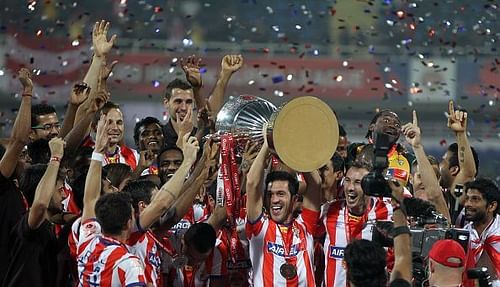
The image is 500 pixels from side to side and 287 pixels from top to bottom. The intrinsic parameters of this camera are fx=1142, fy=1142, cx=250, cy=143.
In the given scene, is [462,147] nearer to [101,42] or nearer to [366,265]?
[101,42]

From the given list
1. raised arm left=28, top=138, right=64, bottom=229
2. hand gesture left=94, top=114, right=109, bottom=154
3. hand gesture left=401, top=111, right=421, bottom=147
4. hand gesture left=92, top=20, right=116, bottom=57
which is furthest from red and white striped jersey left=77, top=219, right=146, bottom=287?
hand gesture left=401, top=111, right=421, bottom=147

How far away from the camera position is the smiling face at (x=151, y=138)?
7.64 meters

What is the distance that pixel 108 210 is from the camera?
545 cm

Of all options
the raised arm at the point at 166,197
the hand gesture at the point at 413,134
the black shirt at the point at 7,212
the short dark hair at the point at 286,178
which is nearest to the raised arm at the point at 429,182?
the hand gesture at the point at 413,134

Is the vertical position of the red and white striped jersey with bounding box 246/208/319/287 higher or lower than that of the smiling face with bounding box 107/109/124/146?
lower

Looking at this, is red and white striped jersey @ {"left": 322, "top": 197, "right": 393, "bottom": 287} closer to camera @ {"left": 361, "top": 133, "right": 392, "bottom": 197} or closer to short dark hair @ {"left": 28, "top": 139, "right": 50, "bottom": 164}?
camera @ {"left": 361, "top": 133, "right": 392, "bottom": 197}

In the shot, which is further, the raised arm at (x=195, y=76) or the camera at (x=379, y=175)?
the raised arm at (x=195, y=76)

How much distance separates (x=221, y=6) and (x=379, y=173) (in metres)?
6.72

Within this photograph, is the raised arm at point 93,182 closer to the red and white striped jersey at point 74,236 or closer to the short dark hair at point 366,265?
the red and white striped jersey at point 74,236

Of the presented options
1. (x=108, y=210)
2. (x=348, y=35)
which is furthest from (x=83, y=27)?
(x=108, y=210)

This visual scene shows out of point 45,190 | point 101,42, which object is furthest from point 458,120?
point 45,190

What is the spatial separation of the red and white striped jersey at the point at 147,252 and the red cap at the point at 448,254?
1520mm

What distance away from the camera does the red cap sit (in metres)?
5.09

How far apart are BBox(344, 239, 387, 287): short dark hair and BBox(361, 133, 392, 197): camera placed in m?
0.24
